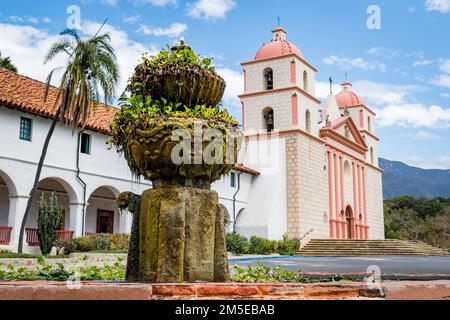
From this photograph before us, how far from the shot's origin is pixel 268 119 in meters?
30.9

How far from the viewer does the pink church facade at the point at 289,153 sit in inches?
1145

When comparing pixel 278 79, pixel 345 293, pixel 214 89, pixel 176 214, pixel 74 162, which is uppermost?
pixel 278 79

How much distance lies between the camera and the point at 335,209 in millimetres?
33219

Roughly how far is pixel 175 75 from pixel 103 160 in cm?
1579

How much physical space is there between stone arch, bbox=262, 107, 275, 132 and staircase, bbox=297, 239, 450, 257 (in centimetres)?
692

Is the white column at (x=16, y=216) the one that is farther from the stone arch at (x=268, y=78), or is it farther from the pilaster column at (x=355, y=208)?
the pilaster column at (x=355, y=208)

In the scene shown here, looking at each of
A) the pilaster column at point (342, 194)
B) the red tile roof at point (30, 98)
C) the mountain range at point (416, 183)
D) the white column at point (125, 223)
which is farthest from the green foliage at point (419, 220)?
the mountain range at point (416, 183)

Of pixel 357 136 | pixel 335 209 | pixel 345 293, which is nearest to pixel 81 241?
pixel 345 293

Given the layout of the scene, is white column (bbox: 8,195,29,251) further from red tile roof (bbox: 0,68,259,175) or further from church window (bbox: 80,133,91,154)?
church window (bbox: 80,133,91,154)

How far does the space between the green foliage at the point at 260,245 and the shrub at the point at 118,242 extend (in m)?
7.15

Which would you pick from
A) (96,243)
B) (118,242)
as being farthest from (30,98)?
(118,242)

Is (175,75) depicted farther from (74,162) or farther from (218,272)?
(74,162)

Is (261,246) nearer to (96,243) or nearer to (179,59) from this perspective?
(96,243)

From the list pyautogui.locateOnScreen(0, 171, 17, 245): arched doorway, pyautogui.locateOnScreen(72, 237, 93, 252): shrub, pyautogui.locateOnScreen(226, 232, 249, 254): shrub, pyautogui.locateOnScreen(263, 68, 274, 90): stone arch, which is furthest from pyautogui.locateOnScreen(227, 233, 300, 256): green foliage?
pyautogui.locateOnScreen(0, 171, 17, 245): arched doorway
